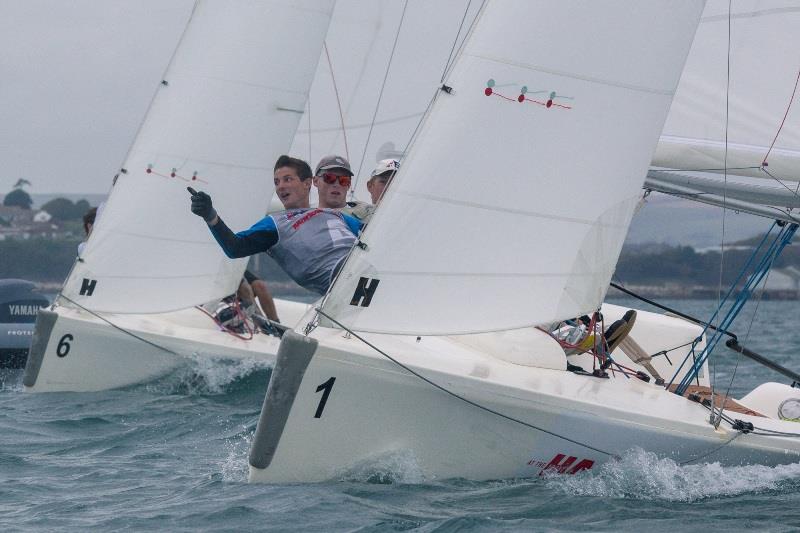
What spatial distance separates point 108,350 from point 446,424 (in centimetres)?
411

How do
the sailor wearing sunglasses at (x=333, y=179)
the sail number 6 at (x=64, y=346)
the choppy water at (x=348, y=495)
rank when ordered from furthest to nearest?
the sail number 6 at (x=64, y=346)
the sailor wearing sunglasses at (x=333, y=179)
the choppy water at (x=348, y=495)

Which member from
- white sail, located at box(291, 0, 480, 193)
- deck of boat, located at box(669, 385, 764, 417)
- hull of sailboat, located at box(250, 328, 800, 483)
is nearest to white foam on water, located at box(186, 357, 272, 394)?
white sail, located at box(291, 0, 480, 193)

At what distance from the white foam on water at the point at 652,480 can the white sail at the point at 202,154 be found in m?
4.24

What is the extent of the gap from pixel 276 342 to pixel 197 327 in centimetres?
65

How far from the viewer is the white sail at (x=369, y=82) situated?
990cm

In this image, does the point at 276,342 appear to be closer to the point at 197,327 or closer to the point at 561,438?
the point at 197,327

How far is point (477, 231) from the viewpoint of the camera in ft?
16.3

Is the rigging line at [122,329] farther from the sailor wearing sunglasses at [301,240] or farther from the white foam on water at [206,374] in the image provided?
the sailor wearing sunglasses at [301,240]

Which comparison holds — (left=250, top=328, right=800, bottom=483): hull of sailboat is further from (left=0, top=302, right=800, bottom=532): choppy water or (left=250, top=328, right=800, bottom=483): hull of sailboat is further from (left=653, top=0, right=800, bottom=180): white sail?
(left=653, top=0, right=800, bottom=180): white sail

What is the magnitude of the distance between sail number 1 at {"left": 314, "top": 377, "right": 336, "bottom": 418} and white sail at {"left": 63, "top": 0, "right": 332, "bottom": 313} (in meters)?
4.03

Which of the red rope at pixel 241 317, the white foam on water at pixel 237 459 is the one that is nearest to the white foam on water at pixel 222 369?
the red rope at pixel 241 317

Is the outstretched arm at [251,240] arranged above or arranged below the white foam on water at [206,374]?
above

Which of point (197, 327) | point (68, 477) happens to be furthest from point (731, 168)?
point (197, 327)

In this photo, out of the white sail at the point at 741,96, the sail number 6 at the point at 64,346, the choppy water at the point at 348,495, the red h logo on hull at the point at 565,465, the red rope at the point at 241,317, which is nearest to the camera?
the choppy water at the point at 348,495
